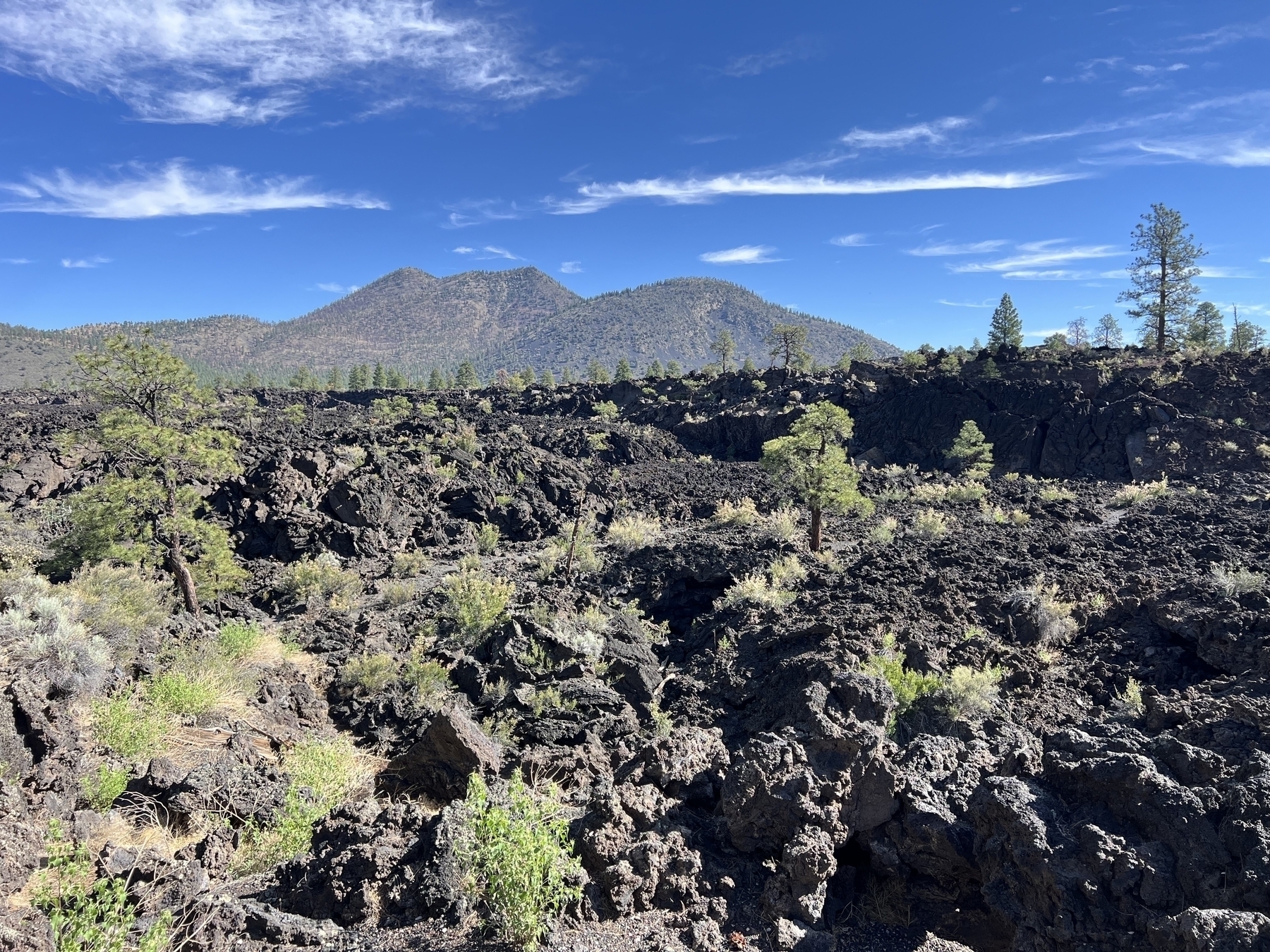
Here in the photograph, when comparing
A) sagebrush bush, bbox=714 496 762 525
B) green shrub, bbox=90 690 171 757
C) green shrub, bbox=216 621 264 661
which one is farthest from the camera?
sagebrush bush, bbox=714 496 762 525

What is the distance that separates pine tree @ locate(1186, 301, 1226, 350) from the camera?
38963 mm

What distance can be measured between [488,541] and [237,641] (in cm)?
1053

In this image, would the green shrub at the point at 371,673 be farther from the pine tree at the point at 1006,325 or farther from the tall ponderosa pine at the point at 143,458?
the pine tree at the point at 1006,325

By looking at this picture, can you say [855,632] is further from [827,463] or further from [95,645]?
[95,645]

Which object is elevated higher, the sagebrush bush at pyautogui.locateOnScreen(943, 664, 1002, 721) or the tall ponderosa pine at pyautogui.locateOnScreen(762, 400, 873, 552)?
the tall ponderosa pine at pyautogui.locateOnScreen(762, 400, 873, 552)

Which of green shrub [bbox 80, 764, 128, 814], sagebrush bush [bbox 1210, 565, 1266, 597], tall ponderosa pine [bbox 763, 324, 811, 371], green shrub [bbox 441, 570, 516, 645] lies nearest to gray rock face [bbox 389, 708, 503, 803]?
green shrub [bbox 80, 764, 128, 814]

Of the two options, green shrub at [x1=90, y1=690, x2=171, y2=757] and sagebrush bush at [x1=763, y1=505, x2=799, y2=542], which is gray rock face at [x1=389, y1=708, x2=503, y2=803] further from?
sagebrush bush at [x1=763, y1=505, x2=799, y2=542]

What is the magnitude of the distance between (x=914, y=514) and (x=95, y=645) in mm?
20790

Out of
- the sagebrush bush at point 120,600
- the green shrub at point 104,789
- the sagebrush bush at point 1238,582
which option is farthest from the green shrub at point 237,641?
the sagebrush bush at point 1238,582

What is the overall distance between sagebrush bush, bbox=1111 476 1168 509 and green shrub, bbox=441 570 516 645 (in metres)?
20.7

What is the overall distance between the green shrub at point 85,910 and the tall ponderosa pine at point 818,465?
14.7 meters

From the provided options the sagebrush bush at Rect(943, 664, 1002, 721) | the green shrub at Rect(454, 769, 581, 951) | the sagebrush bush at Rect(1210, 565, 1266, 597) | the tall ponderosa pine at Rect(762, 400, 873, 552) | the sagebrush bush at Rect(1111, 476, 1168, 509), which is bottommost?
the sagebrush bush at Rect(943, 664, 1002, 721)

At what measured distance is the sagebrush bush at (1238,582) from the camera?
1016 centimetres

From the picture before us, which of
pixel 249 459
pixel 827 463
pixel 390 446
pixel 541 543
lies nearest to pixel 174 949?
pixel 827 463
